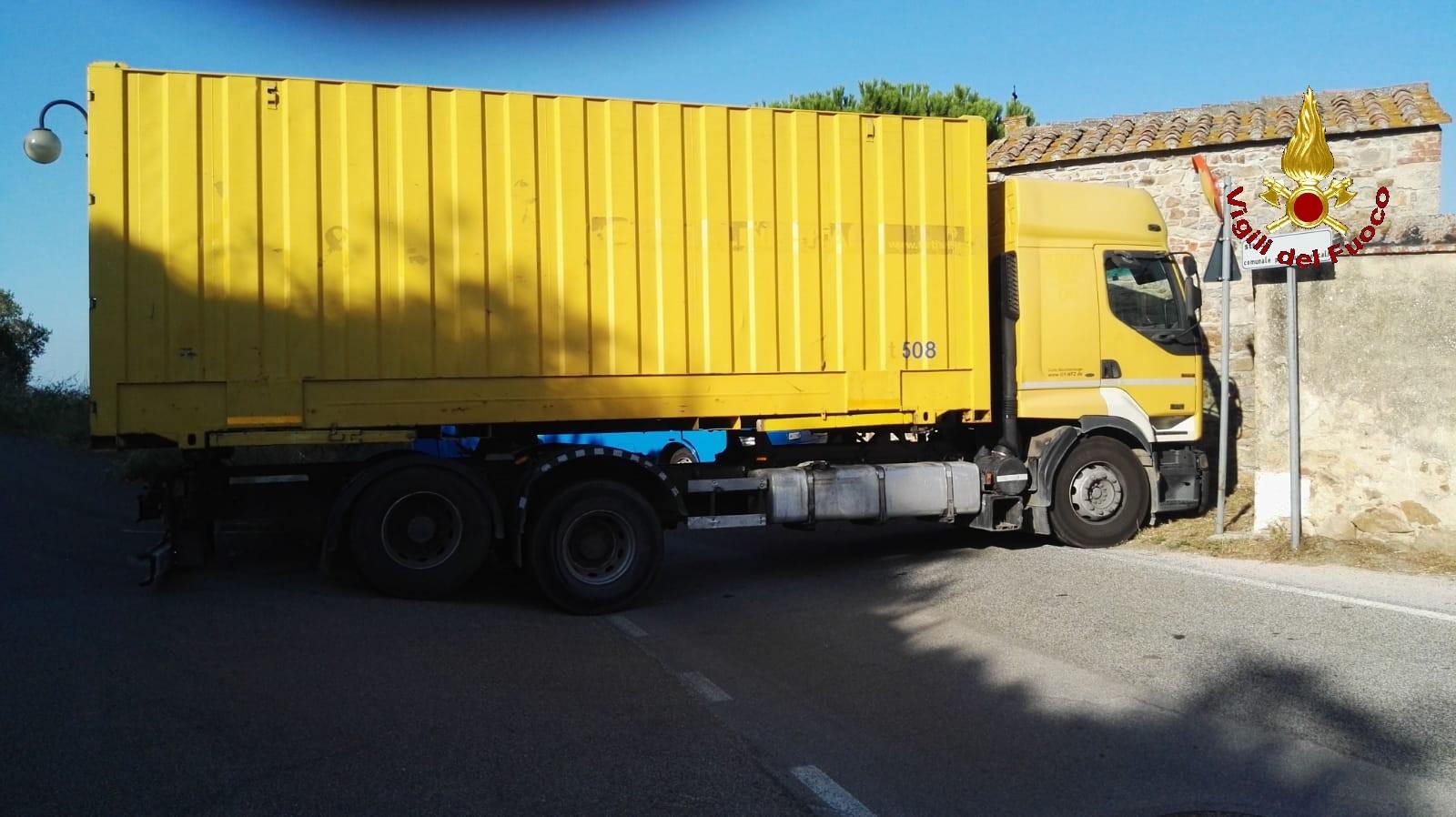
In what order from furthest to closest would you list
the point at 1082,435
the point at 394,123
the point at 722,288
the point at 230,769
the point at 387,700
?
the point at 1082,435 < the point at 722,288 < the point at 394,123 < the point at 387,700 < the point at 230,769

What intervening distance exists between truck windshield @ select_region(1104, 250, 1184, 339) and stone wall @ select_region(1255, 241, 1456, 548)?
0.74 meters

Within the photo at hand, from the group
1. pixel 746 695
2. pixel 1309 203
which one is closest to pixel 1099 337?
pixel 1309 203

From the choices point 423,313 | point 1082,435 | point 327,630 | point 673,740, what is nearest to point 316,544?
point 327,630

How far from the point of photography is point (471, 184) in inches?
305

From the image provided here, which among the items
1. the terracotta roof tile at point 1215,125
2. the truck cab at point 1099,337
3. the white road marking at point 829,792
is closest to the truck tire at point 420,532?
the white road marking at point 829,792

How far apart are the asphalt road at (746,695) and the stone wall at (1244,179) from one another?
240 inches

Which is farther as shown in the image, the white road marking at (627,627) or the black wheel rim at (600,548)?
the black wheel rim at (600,548)

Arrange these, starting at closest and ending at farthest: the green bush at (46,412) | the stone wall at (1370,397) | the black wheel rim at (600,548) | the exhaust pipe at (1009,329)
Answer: the black wheel rim at (600,548) → the stone wall at (1370,397) → the exhaust pipe at (1009,329) → the green bush at (46,412)

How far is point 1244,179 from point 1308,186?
18.2 feet

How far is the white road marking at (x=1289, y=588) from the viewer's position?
282 inches

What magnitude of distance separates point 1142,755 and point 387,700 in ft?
11.4

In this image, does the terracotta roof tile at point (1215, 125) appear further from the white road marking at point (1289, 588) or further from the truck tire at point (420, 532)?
the truck tire at point (420, 532)

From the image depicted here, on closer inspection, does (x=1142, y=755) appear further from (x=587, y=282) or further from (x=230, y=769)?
(x=587, y=282)

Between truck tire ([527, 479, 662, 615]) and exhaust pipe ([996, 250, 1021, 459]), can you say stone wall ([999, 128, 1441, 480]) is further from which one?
truck tire ([527, 479, 662, 615])
